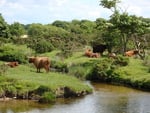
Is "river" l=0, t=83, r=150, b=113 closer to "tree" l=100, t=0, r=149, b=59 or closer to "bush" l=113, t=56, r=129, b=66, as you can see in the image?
"bush" l=113, t=56, r=129, b=66

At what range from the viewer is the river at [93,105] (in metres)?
31.1

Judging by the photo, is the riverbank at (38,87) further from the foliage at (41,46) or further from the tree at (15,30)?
the tree at (15,30)

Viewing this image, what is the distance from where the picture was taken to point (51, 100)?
110 feet

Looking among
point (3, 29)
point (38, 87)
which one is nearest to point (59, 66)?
point (38, 87)

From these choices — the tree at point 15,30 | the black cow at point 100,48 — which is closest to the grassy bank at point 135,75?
the black cow at point 100,48

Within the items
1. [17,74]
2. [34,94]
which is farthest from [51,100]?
[17,74]

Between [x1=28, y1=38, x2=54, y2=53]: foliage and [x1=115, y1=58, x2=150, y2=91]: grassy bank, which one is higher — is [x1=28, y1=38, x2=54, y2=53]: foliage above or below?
above

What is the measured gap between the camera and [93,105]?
3322 cm

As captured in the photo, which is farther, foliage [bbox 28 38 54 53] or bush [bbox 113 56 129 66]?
foliage [bbox 28 38 54 53]

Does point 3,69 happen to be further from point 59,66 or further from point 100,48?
point 100,48

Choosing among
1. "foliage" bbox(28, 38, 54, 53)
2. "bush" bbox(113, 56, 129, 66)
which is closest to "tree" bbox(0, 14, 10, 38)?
"foliage" bbox(28, 38, 54, 53)

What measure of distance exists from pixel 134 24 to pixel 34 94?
24.1m

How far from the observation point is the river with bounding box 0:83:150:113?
31062mm

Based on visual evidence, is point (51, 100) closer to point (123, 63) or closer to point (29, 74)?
point (29, 74)
